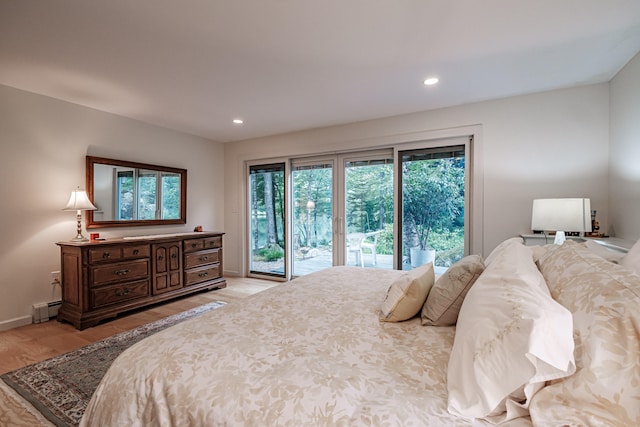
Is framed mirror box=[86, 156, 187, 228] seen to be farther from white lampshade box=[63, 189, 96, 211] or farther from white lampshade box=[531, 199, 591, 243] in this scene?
white lampshade box=[531, 199, 591, 243]

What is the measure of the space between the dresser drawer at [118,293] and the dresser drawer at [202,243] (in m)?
0.70

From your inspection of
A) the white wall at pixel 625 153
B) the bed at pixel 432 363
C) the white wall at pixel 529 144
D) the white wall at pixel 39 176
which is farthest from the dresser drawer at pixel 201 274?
the white wall at pixel 625 153

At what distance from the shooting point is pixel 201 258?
13.8ft

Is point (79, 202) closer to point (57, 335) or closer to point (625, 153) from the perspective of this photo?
point (57, 335)

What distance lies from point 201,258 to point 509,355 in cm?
411

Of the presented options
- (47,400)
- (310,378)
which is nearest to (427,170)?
(310,378)

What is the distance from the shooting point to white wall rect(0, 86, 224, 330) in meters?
2.91

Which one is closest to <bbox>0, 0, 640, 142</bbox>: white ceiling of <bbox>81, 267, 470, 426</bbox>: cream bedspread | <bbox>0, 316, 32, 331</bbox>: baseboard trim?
<bbox>81, 267, 470, 426</bbox>: cream bedspread

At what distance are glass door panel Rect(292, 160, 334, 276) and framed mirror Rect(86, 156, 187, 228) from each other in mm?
1817

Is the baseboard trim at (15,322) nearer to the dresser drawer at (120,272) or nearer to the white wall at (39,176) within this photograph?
the white wall at (39,176)

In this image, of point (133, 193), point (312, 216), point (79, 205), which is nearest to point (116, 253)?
point (79, 205)

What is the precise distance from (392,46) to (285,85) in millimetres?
1138

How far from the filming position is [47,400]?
5.88ft

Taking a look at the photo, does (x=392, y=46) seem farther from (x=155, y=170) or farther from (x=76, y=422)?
(x=155, y=170)
